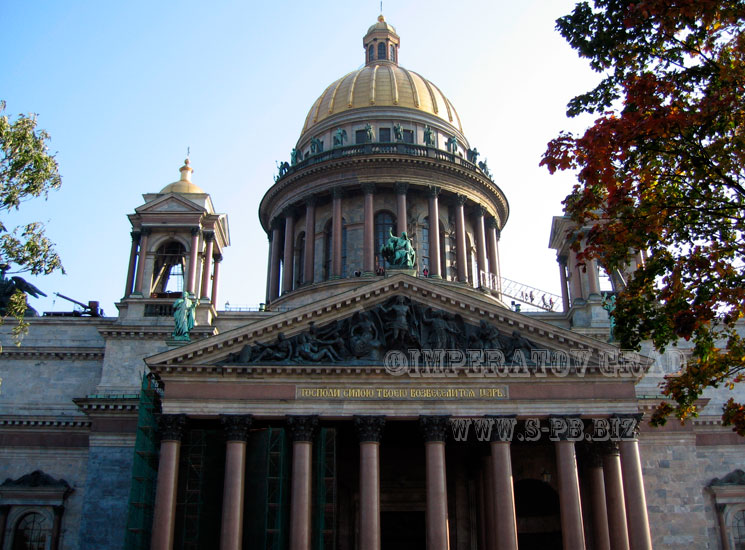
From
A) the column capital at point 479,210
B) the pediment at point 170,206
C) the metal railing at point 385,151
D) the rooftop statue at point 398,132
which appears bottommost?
the pediment at point 170,206

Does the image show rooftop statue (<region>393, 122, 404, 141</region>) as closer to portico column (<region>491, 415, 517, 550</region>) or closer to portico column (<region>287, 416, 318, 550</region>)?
portico column (<region>491, 415, 517, 550</region>)

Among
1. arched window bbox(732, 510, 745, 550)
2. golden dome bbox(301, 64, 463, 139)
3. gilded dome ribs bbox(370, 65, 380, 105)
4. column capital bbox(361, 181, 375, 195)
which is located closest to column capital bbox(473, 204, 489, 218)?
column capital bbox(361, 181, 375, 195)

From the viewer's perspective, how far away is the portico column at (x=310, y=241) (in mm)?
47375

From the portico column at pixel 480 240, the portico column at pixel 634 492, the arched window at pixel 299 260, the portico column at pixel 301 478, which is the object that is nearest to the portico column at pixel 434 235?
the portico column at pixel 480 240

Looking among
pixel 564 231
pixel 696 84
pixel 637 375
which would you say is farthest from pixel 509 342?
pixel 696 84

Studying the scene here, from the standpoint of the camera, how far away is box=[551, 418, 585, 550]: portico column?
28.0 metres

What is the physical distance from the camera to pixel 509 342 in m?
31.1

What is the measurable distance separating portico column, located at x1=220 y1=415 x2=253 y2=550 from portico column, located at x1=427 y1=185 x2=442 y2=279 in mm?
18560

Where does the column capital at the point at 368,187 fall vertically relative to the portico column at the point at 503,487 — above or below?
above

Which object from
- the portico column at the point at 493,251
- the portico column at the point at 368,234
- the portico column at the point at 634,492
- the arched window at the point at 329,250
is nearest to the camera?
the portico column at the point at 634,492

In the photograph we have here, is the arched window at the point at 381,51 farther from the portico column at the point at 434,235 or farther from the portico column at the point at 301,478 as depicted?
the portico column at the point at 301,478

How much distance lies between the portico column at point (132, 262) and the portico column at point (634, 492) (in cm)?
2376

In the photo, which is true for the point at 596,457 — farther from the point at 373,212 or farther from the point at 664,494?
the point at 373,212

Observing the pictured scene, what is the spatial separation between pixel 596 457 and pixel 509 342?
19.8 ft
